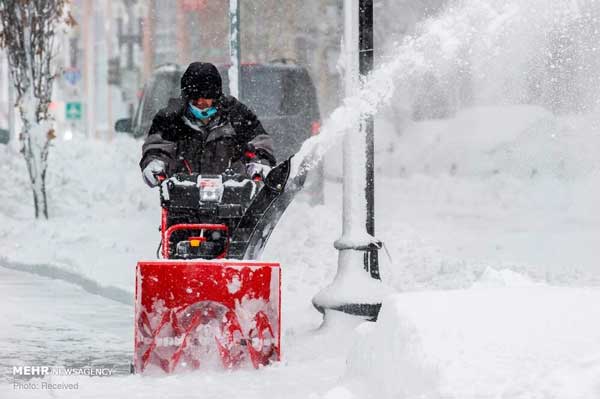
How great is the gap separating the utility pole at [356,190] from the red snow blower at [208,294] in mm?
1510

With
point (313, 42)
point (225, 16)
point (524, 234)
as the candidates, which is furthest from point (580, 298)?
point (225, 16)

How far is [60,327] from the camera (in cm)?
1015

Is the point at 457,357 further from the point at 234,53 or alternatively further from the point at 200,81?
the point at 234,53

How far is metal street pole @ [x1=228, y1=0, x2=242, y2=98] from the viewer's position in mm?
17250

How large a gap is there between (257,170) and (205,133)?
52cm

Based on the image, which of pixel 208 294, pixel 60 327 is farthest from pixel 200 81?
pixel 60 327

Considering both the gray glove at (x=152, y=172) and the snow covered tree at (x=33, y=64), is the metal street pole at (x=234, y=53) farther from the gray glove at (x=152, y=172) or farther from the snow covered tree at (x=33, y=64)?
the gray glove at (x=152, y=172)

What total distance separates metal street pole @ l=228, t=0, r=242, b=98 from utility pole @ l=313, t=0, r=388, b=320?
762cm

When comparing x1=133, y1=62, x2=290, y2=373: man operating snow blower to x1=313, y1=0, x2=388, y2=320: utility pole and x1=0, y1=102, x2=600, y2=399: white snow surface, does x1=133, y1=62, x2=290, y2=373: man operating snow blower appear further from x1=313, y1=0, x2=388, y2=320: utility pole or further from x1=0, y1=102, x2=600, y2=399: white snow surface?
x1=313, y1=0, x2=388, y2=320: utility pole

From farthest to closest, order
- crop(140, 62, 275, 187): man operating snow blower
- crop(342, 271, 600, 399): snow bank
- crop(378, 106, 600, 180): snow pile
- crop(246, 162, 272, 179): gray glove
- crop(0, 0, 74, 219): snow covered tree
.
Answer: crop(378, 106, 600, 180): snow pile, crop(0, 0, 74, 219): snow covered tree, crop(140, 62, 275, 187): man operating snow blower, crop(246, 162, 272, 179): gray glove, crop(342, 271, 600, 399): snow bank

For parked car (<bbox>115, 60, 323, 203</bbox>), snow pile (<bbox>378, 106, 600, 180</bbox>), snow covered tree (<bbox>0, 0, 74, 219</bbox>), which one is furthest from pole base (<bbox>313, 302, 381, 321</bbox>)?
snow pile (<bbox>378, 106, 600, 180</bbox>)

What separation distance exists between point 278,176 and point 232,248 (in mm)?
530

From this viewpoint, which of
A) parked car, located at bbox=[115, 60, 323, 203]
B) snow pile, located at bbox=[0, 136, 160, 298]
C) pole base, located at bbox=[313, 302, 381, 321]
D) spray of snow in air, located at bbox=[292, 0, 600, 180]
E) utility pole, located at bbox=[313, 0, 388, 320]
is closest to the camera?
pole base, located at bbox=[313, 302, 381, 321]

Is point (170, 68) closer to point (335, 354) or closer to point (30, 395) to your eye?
point (335, 354)
